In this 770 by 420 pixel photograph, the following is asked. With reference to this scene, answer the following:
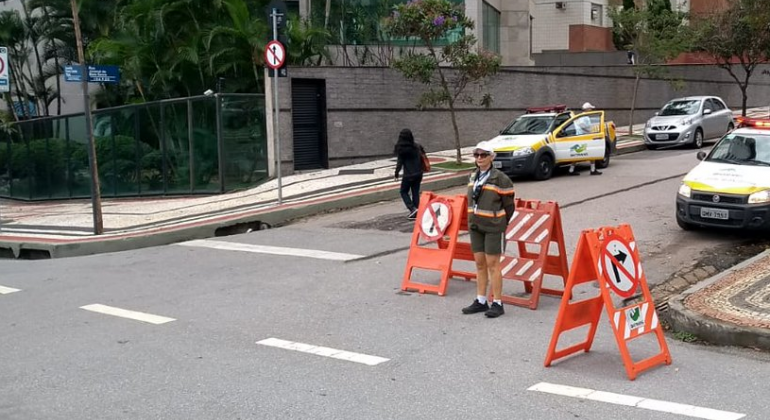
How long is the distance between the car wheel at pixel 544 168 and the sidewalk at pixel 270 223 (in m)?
1.77

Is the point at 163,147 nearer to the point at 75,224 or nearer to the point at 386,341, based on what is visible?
the point at 75,224

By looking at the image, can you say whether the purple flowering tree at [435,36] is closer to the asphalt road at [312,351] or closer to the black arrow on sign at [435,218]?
the asphalt road at [312,351]

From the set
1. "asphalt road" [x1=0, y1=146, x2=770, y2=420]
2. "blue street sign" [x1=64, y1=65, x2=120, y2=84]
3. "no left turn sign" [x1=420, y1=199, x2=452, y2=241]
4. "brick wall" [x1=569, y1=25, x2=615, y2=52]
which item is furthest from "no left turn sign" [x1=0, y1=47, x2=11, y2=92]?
"brick wall" [x1=569, y1=25, x2=615, y2=52]

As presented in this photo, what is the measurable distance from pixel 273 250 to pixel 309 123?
9463 millimetres

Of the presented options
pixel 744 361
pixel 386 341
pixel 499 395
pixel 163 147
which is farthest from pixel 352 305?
pixel 163 147

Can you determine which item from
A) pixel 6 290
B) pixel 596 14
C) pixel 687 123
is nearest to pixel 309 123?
pixel 687 123

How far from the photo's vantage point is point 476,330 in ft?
25.9

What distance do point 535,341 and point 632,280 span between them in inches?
46.0

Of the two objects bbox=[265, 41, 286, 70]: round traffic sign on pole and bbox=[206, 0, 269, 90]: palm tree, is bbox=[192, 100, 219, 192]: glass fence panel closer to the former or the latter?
bbox=[206, 0, 269, 90]: palm tree

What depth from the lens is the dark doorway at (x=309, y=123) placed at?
2152cm

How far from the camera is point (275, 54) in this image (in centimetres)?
1598

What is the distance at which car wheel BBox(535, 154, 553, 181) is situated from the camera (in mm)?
18750

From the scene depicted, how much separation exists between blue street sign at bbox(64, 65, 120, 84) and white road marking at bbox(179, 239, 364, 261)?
137 inches

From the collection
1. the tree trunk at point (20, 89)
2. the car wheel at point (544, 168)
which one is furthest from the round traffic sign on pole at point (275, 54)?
the tree trunk at point (20, 89)
